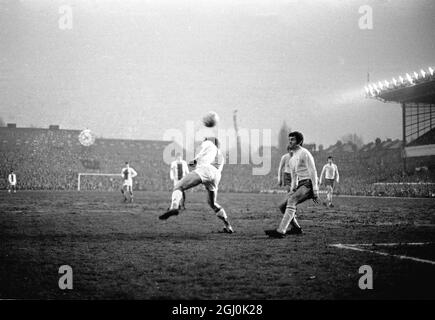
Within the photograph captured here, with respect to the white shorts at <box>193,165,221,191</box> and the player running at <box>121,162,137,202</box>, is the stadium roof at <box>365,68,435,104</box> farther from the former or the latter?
the white shorts at <box>193,165,221,191</box>

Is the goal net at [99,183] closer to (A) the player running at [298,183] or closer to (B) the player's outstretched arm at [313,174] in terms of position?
(A) the player running at [298,183]

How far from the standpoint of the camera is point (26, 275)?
17.1ft

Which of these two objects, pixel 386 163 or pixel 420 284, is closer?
pixel 420 284

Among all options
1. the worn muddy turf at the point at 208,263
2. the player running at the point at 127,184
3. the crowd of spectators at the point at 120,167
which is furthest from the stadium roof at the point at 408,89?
the worn muddy turf at the point at 208,263

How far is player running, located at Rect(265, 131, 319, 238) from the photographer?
873 centimetres

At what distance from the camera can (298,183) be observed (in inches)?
351

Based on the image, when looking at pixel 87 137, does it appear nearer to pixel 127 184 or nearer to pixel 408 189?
pixel 127 184

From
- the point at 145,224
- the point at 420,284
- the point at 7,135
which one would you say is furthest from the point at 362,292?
the point at 7,135

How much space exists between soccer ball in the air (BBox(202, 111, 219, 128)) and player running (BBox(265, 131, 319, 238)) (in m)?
1.51

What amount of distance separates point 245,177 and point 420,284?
5005 centimetres

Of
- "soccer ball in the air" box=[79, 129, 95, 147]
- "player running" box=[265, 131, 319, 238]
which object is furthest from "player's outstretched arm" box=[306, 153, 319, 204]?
"soccer ball in the air" box=[79, 129, 95, 147]

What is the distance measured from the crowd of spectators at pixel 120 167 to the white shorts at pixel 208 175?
24865 millimetres

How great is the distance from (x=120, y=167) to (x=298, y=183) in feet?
169
